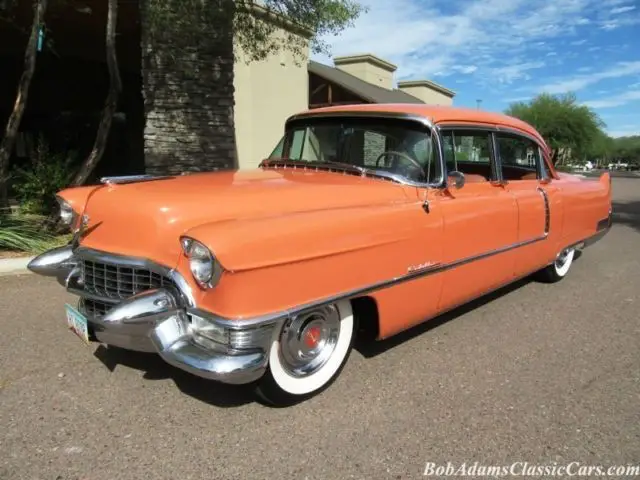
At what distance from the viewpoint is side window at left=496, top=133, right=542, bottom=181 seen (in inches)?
182

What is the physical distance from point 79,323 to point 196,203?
3.06 ft

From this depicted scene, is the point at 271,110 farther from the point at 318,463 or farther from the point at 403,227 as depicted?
the point at 318,463

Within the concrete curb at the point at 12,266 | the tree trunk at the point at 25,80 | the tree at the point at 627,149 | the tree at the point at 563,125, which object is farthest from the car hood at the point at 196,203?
the tree at the point at 627,149

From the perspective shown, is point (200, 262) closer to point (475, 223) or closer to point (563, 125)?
point (475, 223)

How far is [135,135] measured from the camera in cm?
1608

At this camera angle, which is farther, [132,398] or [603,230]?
[603,230]

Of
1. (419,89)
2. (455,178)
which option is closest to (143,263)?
(455,178)

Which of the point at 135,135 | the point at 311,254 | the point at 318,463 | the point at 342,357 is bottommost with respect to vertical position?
the point at 318,463

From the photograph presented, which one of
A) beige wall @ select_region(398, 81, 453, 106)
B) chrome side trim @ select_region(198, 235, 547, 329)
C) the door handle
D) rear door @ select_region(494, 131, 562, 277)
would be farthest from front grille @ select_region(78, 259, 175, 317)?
beige wall @ select_region(398, 81, 453, 106)

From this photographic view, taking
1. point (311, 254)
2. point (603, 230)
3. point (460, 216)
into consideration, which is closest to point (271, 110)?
point (603, 230)

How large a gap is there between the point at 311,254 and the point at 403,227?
76 cm

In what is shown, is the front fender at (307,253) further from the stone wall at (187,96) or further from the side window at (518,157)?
the stone wall at (187,96)

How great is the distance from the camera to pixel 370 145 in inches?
157

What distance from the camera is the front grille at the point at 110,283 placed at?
2820 millimetres
